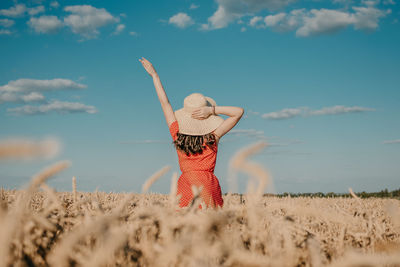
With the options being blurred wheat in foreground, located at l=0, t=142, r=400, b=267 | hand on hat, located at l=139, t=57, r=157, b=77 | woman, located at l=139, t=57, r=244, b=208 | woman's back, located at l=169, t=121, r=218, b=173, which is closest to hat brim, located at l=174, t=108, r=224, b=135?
woman, located at l=139, t=57, r=244, b=208

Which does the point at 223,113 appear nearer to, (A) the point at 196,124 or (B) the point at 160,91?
(A) the point at 196,124

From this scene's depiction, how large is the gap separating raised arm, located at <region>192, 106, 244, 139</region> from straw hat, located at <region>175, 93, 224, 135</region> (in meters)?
0.07

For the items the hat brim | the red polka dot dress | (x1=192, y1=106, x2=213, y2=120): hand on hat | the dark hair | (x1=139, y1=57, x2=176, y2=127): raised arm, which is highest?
(x1=139, y1=57, x2=176, y2=127): raised arm

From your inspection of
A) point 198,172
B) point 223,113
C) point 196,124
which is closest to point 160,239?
point 198,172

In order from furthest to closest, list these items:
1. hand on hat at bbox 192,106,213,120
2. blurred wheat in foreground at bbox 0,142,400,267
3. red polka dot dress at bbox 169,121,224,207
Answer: hand on hat at bbox 192,106,213,120, red polka dot dress at bbox 169,121,224,207, blurred wheat in foreground at bbox 0,142,400,267

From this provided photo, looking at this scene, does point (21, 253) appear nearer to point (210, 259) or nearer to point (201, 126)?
point (210, 259)

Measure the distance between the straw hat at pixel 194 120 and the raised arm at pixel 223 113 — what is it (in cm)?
7

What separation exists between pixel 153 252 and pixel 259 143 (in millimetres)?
588

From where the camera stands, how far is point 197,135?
5020 mm

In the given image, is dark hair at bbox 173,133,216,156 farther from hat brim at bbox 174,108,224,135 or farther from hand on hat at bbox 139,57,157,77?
A: hand on hat at bbox 139,57,157,77

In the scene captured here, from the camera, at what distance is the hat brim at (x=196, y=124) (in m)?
4.95

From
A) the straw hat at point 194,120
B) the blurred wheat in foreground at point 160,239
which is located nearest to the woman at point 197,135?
the straw hat at point 194,120

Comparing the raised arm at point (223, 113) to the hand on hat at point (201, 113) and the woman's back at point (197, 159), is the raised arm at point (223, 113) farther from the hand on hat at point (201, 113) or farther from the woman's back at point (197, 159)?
the woman's back at point (197, 159)

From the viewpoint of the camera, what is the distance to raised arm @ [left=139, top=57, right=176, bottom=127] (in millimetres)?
4949
